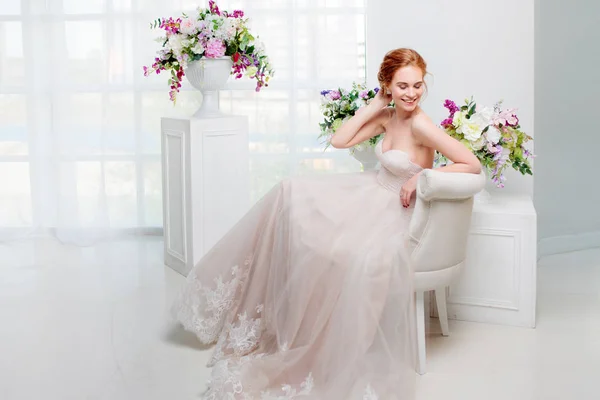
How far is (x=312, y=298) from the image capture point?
10.1ft

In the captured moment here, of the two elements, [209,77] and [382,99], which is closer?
[382,99]

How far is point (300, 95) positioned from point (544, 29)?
1.69 meters

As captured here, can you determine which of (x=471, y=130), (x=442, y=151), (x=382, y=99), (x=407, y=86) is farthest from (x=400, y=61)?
(x=471, y=130)

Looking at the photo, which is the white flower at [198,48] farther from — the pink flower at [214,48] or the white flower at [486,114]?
the white flower at [486,114]

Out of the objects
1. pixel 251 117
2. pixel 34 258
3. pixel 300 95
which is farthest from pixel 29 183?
pixel 300 95

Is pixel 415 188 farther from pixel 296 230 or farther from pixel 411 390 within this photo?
pixel 411 390

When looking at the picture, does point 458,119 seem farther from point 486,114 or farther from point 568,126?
point 568,126

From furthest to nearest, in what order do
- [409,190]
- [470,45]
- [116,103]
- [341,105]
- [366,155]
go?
1. [116,103]
2. [470,45]
3. [366,155]
4. [341,105]
5. [409,190]

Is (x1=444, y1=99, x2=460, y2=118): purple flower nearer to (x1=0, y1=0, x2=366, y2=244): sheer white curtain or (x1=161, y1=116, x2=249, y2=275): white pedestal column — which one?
(x1=161, y1=116, x2=249, y2=275): white pedestal column

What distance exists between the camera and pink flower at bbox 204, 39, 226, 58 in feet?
14.9

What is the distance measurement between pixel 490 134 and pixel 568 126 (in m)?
1.81

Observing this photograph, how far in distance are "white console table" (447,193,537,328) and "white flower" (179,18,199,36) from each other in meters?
1.87

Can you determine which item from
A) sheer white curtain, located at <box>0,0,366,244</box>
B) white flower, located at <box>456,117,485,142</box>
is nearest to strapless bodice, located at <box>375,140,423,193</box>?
white flower, located at <box>456,117,485,142</box>

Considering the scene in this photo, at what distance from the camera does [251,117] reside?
5.72 meters
